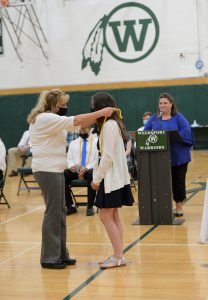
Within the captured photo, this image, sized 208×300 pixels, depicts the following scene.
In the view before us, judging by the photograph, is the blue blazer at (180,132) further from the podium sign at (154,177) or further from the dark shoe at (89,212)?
the dark shoe at (89,212)

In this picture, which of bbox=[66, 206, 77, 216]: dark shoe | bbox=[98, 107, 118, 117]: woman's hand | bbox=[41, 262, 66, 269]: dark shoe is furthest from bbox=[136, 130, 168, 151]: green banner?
bbox=[41, 262, 66, 269]: dark shoe

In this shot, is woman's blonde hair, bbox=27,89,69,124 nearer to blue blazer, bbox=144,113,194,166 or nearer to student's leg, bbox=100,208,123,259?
student's leg, bbox=100,208,123,259

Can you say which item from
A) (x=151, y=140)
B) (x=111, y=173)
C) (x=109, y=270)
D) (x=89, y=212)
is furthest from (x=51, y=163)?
(x=89, y=212)

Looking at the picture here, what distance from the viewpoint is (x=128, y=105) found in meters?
19.0

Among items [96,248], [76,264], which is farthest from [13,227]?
[76,264]

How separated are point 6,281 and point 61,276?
19.5 inches

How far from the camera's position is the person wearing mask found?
7.71m

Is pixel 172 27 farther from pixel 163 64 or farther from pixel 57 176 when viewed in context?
pixel 57 176

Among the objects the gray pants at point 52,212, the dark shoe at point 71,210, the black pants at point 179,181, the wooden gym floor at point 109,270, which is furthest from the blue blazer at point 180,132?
the gray pants at point 52,212

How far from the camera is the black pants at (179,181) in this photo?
310 inches

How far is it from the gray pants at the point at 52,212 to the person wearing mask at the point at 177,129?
252 centimetres

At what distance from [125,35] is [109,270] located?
46.2 ft

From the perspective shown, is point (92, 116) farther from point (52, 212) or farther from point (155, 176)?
point (155, 176)

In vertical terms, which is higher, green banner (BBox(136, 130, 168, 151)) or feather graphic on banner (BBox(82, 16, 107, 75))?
feather graphic on banner (BBox(82, 16, 107, 75))
